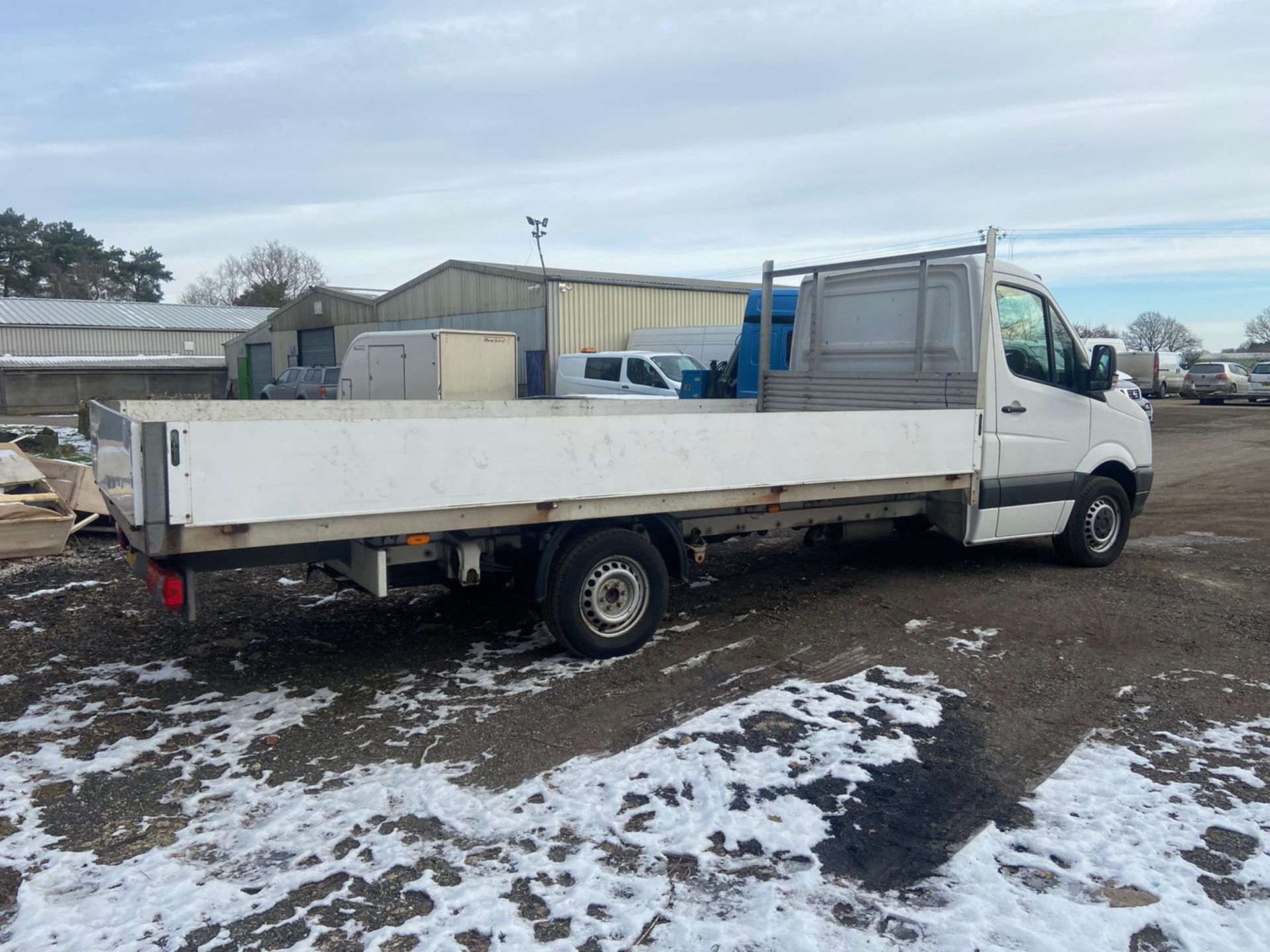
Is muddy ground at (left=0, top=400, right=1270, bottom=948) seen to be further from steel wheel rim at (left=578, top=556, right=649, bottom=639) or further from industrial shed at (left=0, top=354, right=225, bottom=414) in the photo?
industrial shed at (left=0, top=354, right=225, bottom=414)

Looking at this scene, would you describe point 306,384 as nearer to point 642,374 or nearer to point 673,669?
point 642,374

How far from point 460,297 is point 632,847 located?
87.2 feet

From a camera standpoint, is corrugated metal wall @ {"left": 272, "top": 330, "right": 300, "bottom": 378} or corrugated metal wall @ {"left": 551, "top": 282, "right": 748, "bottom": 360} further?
corrugated metal wall @ {"left": 272, "top": 330, "right": 300, "bottom": 378}

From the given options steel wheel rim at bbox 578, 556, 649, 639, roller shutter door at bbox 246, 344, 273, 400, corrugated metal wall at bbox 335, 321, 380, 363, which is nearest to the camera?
steel wheel rim at bbox 578, 556, 649, 639

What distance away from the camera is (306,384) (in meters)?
28.5

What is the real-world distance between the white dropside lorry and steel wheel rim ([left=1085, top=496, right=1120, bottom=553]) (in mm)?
20

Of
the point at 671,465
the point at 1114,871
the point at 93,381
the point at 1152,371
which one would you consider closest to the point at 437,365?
the point at 671,465

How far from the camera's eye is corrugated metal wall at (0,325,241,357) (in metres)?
42.8

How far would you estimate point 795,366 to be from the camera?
8828 mm

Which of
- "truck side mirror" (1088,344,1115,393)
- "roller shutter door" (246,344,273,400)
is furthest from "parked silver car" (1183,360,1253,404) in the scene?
"roller shutter door" (246,344,273,400)

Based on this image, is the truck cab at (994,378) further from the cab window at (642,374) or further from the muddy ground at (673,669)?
the cab window at (642,374)

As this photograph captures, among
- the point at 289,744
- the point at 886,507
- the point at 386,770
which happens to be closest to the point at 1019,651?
the point at 886,507

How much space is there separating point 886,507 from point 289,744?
4.48 m

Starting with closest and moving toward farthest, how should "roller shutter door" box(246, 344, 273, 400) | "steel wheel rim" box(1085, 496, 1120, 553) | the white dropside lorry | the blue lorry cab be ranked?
the white dropside lorry → "steel wheel rim" box(1085, 496, 1120, 553) → the blue lorry cab → "roller shutter door" box(246, 344, 273, 400)
